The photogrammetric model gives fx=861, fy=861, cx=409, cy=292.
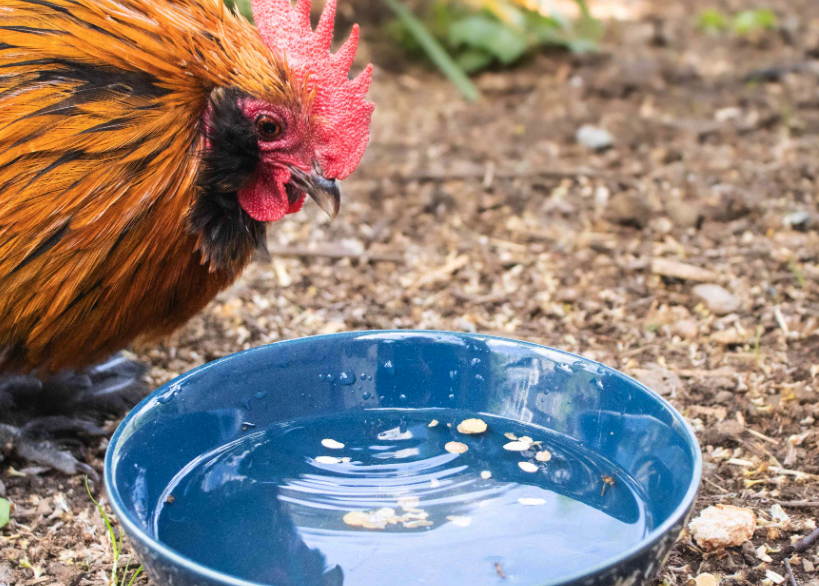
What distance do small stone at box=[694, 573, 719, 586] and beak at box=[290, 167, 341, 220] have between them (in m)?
1.35

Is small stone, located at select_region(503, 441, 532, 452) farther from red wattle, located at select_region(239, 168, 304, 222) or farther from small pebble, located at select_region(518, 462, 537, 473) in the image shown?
red wattle, located at select_region(239, 168, 304, 222)

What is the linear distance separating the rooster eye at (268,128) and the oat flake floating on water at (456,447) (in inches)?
38.0

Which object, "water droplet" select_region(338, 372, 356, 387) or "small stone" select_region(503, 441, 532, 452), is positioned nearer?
"small stone" select_region(503, 441, 532, 452)

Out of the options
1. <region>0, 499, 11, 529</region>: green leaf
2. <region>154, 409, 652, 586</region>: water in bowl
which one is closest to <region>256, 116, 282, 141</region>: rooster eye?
<region>154, 409, 652, 586</region>: water in bowl

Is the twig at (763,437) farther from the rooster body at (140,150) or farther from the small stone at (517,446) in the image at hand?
the rooster body at (140,150)

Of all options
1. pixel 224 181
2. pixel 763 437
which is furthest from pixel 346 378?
pixel 763 437

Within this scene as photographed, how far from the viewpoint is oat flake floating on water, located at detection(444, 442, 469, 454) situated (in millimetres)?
2295

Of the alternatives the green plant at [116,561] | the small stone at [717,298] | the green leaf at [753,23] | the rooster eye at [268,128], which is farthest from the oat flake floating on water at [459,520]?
the green leaf at [753,23]

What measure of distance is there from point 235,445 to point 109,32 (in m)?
1.13

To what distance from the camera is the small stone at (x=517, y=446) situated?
89.1 inches

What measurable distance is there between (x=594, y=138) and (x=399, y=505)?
355 centimetres

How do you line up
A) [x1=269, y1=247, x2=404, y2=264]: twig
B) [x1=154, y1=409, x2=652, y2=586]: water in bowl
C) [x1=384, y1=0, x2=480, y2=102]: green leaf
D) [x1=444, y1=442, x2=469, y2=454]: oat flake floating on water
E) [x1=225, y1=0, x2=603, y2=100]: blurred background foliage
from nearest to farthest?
[x1=154, y1=409, x2=652, y2=586]: water in bowl, [x1=444, y1=442, x2=469, y2=454]: oat flake floating on water, [x1=269, y1=247, x2=404, y2=264]: twig, [x1=384, y1=0, x2=480, y2=102]: green leaf, [x1=225, y1=0, x2=603, y2=100]: blurred background foliage

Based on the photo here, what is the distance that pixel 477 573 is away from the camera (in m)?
1.85

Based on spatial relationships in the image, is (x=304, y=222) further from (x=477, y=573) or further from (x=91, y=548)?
(x=477, y=573)
